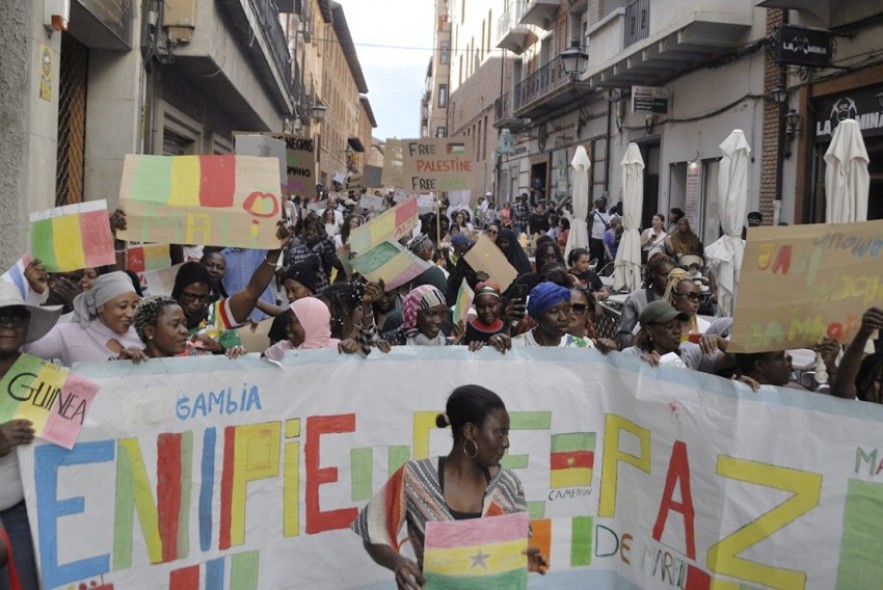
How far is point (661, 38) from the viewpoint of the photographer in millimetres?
16438

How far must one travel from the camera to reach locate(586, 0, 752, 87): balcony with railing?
15.3m

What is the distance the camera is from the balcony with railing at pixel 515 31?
3222 centimetres

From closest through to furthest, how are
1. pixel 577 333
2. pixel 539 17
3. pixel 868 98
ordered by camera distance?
pixel 577 333
pixel 868 98
pixel 539 17

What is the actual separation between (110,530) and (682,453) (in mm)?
2290

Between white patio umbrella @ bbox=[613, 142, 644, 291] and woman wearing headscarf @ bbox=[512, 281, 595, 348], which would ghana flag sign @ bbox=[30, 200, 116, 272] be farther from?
white patio umbrella @ bbox=[613, 142, 644, 291]

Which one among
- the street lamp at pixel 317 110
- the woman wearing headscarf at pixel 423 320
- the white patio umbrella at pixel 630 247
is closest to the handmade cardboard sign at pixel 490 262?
the woman wearing headscarf at pixel 423 320

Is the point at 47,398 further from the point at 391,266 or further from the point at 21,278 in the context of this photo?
the point at 391,266

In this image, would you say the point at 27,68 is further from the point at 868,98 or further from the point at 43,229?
the point at 868,98

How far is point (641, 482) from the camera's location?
3.96 meters

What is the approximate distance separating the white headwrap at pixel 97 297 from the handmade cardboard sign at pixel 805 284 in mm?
2536

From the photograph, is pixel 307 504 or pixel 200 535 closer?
pixel 200 535

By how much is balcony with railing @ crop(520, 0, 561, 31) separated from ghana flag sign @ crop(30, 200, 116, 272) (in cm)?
2487

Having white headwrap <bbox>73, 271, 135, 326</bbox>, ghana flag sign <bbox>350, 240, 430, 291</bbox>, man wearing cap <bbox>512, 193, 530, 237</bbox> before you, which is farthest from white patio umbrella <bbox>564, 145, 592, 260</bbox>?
white headwrap <bbox>73, 271, 135, 326</bbox>

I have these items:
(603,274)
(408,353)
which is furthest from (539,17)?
(408,353)
